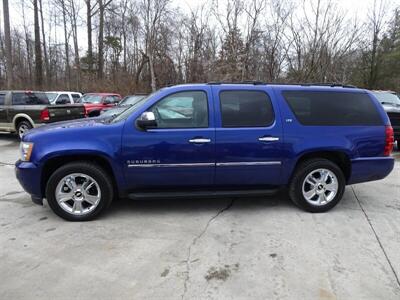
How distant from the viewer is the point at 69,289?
2.86m

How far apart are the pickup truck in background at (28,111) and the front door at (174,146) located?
7.67 metres

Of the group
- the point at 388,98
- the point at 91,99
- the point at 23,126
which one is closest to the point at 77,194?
the point at 23,126

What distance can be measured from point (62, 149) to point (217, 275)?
2.39 meters

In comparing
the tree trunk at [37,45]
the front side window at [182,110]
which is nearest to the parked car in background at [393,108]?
the front side window at [182,110]

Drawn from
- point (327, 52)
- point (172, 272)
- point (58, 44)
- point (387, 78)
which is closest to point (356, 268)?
point (172, 272)

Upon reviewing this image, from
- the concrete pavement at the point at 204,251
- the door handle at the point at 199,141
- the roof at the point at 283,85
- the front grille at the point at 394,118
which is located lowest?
the concrete pavement at the point at 204,251

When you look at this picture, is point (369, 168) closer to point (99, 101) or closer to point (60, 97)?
point (99, 101)

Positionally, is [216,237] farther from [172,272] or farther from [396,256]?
[396,256]

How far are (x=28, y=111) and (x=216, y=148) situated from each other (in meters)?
9.03

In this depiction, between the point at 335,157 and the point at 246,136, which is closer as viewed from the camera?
the point at 246,136

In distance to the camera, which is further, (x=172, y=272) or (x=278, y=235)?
(x=278, y=235)

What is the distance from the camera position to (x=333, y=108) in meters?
4.66

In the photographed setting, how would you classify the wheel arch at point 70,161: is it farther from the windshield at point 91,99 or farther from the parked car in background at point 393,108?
the windshield at point 91,99

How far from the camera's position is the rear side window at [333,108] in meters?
4.56
